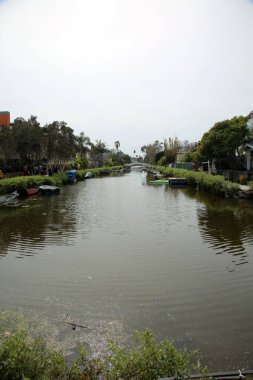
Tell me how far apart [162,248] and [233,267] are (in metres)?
3.30

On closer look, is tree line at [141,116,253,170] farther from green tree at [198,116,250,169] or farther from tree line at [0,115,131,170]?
tree line at [0,115,131,170]

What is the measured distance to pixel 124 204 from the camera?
28.6m

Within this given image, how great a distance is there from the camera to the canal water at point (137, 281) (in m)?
7.04

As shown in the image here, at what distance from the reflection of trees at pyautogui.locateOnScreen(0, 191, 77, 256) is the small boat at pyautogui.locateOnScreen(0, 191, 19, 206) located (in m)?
1.68

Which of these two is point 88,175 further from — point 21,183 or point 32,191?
point 21,183

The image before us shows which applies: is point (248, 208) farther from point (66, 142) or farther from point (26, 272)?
point (66, 142)

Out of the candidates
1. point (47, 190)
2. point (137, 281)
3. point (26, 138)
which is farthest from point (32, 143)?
point (137, 281)

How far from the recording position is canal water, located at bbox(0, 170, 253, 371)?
704cm

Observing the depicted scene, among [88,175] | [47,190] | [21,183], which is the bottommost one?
[47,190]

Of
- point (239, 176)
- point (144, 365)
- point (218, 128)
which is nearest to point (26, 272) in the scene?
point (144, 365)

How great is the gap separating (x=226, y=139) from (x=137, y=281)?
98.7ft

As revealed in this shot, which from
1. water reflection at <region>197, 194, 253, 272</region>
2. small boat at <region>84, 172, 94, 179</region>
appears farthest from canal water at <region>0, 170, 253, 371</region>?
small boat at <region>84, 172, 94, 179</region>

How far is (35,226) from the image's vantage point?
19156 millimetres

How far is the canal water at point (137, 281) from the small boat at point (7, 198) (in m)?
8.87
